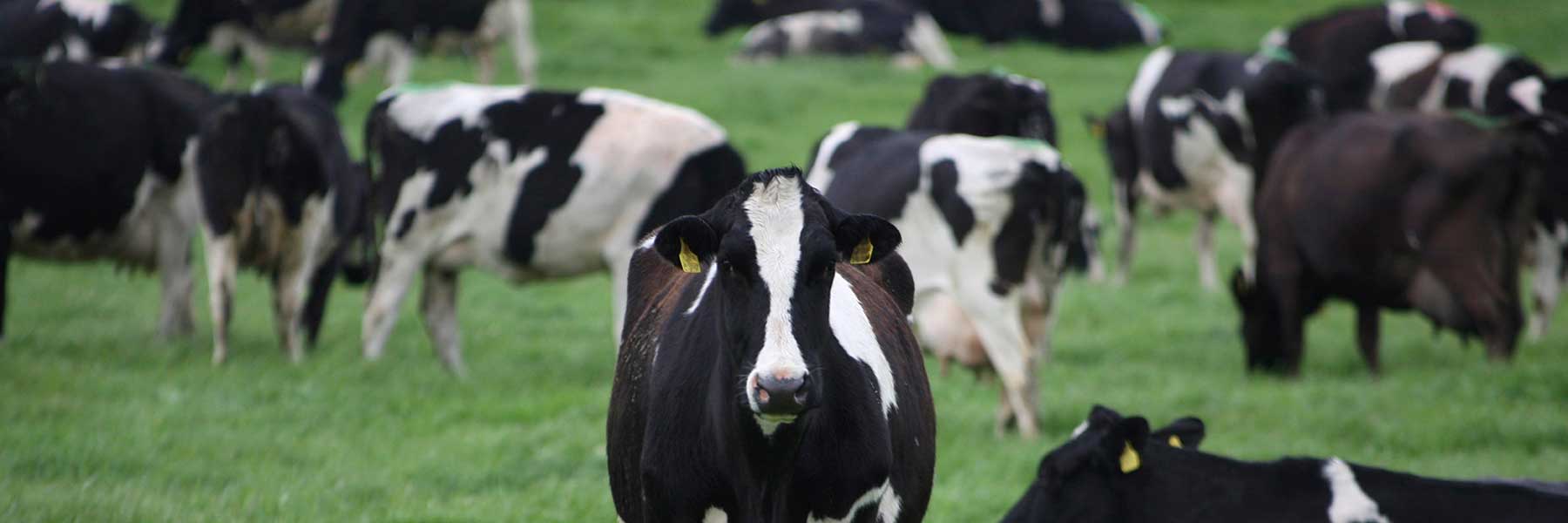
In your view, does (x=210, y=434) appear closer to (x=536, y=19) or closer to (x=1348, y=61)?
(x=1348, y=61)

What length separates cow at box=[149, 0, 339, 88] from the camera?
19.6 metres

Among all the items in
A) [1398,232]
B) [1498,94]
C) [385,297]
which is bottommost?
[1498,94]

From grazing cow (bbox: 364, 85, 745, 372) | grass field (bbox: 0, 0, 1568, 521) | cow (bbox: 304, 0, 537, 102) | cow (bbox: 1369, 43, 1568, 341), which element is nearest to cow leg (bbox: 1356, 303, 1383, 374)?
grass field (bbox: 0, 0, 1568, 521)

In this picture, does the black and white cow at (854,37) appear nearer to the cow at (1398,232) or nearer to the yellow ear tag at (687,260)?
the cow at (1398,232)

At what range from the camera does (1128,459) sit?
5879 millimetres

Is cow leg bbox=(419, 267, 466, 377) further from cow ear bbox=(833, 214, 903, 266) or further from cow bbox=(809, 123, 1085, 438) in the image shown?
cow ear bbox=(833, 214, 903, 266)

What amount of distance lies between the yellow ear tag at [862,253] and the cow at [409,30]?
47.2 feet

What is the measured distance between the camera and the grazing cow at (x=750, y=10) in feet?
91.0

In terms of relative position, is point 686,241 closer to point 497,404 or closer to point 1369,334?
point 497,404

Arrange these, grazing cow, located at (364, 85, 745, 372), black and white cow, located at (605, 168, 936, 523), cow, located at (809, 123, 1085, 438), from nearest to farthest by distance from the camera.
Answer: black and white cow, located at (605, 168, 936, 523) < cow, located at (809, 123, 1085, 438) < grazing cow, located at (364, 85, 745, 372)

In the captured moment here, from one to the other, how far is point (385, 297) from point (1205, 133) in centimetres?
805

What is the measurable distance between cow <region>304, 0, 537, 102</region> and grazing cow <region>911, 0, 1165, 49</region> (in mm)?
10656

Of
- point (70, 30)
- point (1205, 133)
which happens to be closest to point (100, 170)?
point (70, 30)

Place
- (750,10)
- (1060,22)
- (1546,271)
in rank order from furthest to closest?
1. (1060,22)
2. (750,10)
3. (1546,271)
